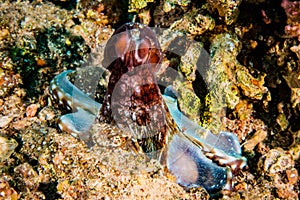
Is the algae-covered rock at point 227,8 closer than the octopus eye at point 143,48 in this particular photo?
No

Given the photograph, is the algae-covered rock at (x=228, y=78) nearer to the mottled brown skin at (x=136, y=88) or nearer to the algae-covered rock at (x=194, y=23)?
the algae-covered rock at (x=194, y=23)

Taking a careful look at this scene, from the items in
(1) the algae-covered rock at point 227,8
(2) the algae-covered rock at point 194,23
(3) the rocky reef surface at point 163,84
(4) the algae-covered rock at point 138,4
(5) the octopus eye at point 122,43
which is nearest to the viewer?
(5) the octopus eye at point 122,43

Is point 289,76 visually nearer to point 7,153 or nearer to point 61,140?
point 61,140

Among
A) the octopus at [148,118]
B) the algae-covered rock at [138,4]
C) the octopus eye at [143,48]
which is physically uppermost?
the algae-covered rock at [138,4]

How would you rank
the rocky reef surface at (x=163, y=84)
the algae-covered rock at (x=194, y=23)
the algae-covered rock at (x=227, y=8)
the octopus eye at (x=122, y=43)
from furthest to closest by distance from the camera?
1. the algae-covered rock at (x=194, y=23)
2. the algae-covered rock at (x=227, y=8)
3. the rocky reef surface at (x=163, y=84)
4. the octopus eye at (x=122, y=43)

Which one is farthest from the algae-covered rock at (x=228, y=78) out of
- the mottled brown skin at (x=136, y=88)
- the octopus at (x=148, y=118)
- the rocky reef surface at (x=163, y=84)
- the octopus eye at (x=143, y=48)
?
the octopus eye at (x=143, y=48)

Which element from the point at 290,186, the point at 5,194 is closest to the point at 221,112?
the point at 290,186

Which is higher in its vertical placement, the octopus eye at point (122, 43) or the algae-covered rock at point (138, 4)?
the algae-covered rock at point (138, 4)
